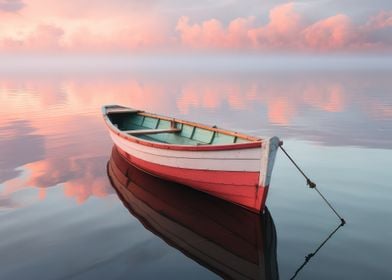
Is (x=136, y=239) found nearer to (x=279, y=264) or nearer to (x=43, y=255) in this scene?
(x=43, y=255)

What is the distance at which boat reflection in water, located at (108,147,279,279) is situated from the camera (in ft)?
30.0

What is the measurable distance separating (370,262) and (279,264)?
226cm

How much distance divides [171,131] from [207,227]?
709 cm

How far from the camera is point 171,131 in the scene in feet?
56.4

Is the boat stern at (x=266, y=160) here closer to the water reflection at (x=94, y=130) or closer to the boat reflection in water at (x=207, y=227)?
the boat reflection in water at (x=207, y=227)

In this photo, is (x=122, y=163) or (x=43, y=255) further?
(x=122, y=163)

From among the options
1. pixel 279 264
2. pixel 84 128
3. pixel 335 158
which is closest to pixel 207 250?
pixel 279 264

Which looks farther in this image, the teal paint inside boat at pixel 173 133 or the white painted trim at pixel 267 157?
the teal paint inside boat at pixel 173 133

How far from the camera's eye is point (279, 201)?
12836 mm

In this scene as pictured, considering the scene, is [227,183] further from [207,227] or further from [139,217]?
[139,217]

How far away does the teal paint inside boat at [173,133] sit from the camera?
15105 mm

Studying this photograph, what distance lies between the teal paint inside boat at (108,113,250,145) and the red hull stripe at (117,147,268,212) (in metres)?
1.99

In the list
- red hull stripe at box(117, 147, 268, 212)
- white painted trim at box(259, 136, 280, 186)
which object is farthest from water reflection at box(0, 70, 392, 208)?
white painted trim at box(259, 136, 280, 186)

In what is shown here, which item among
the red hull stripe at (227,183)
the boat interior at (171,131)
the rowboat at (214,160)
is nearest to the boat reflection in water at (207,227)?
the red hull stripe at (227,183)
